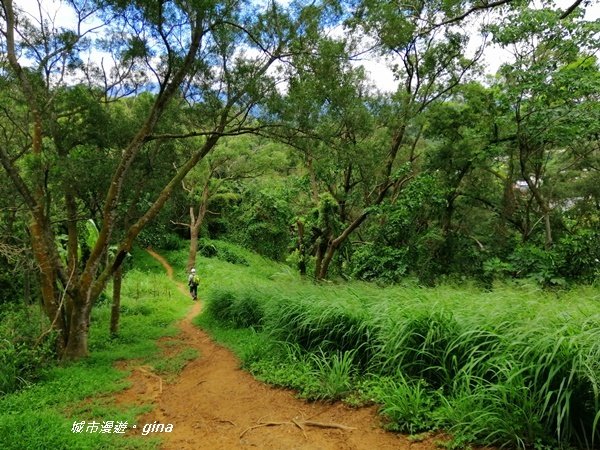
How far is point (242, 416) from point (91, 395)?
2.41 meters

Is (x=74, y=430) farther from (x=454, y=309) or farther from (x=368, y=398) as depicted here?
(x=454, y=309)

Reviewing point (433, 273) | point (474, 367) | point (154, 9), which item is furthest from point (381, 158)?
point (474, 367)

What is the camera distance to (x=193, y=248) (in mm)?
23031

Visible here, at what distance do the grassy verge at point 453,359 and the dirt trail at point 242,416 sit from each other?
8.7 inches

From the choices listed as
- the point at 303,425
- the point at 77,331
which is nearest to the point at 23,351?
the point at 77,331

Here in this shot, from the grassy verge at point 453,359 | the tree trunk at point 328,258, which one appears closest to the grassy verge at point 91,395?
the grassy verge at point 453,359

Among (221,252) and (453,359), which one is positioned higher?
(453,359)

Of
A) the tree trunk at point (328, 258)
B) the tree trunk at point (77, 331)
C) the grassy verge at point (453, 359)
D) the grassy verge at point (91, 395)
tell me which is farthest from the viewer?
the tree trunk at point (328, 258)

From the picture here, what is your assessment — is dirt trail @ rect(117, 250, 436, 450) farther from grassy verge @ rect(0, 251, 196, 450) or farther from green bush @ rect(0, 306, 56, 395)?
green bush @ rect(0, 306, 56, 395)

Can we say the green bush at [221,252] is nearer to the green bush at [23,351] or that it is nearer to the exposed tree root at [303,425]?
the green bush at [23,351]

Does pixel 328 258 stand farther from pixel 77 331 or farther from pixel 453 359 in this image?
pixel 453 359

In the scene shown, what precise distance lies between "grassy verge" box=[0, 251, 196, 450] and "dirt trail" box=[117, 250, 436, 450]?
31 centimetres

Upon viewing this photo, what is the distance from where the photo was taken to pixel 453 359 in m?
4.24

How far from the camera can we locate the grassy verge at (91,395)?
4035 millimetres
